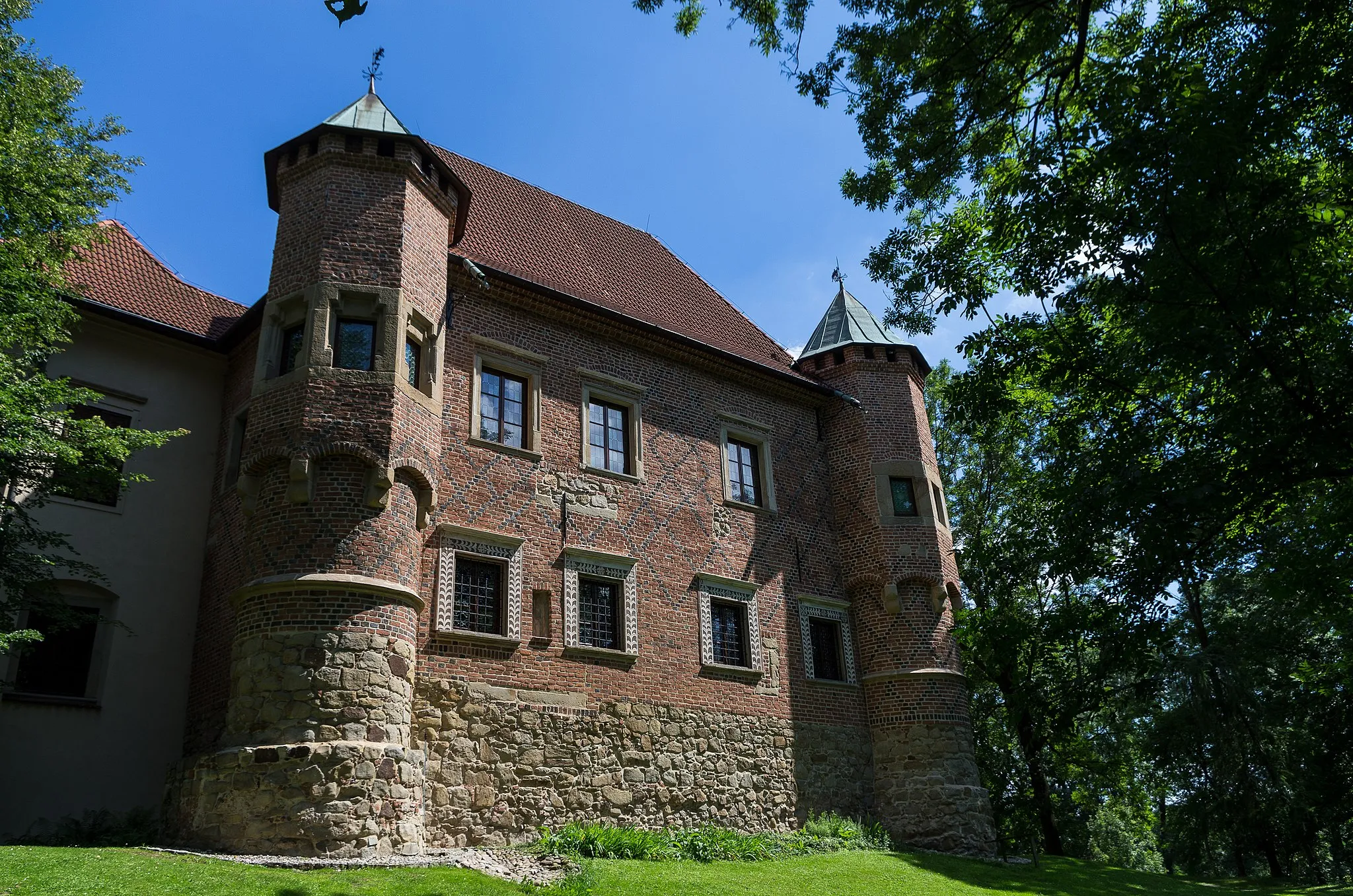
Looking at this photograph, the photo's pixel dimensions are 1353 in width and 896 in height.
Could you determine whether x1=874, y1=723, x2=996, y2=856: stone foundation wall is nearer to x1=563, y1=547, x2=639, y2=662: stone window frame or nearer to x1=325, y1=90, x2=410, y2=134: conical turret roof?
x1=563, y1=547, x2=639, y2=662: stone window frame

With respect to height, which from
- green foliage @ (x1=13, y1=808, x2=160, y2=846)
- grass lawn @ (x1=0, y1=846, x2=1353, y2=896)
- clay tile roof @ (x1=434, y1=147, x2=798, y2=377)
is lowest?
grass lawn @ (x1=0, y1=846, x2=1353, y2=896)

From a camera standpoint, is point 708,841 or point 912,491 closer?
point 708,841

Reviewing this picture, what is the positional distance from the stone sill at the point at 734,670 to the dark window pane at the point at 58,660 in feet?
30.0

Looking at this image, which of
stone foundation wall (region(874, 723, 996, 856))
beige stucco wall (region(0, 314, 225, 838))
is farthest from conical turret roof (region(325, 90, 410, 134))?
stone foundation wall (region(874, 723, 996, 856))

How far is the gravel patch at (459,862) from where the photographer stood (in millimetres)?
9906

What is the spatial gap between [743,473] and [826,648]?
3.76 metres

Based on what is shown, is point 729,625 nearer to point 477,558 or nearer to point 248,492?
point 477,558

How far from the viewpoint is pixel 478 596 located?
14.2 meters

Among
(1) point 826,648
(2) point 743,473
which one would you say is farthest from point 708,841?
(2) point 743,473

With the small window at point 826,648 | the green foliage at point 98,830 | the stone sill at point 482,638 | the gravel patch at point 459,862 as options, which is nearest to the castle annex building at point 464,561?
the stone sill at point 482,638

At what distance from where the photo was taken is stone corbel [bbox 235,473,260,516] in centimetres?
1261

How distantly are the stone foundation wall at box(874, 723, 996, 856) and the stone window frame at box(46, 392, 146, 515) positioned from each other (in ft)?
44.1

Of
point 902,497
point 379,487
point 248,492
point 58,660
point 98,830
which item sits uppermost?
point 902,497

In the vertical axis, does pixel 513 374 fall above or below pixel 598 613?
above
